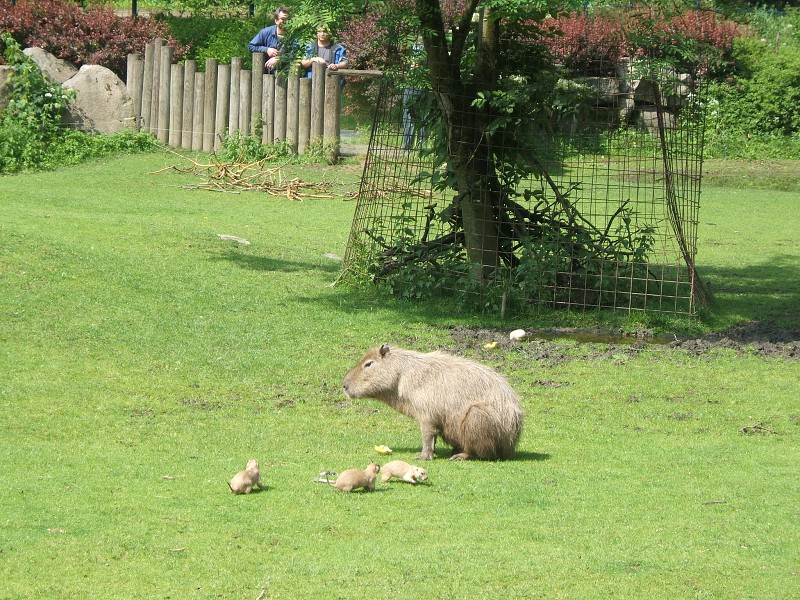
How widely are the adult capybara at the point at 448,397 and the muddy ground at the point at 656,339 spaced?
329 cm

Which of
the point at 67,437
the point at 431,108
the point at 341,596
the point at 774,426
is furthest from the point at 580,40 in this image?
the point at 341,596

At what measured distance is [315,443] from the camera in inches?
309

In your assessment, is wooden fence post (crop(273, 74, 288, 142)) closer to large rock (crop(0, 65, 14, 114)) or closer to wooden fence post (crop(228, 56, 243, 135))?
wooden fence post (crop(228, 56, 243, 135))

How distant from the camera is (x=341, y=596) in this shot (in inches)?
197

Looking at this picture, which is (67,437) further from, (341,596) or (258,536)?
(341,596)

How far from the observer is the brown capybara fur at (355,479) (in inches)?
251

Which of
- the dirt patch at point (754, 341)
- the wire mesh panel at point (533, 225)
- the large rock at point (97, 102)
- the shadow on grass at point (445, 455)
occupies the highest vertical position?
the large rock at point (97, 102)

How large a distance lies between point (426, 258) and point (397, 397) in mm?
5504

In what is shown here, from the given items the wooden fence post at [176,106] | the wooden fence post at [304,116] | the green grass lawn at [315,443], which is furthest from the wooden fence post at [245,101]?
the green grass lawn at [315,443]

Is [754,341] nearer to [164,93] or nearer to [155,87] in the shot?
[164,93]

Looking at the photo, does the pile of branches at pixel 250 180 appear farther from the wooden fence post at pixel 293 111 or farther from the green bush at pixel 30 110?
the green bush at pixel 30 110

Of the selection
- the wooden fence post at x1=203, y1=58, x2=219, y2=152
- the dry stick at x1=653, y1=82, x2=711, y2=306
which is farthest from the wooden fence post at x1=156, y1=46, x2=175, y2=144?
the dry stick at x1=653, y1=82, x2=711, y2=306

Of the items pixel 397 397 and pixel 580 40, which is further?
pixel 580 40

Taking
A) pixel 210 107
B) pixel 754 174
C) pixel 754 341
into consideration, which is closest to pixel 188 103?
pixel 210 107
